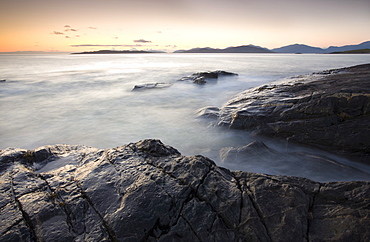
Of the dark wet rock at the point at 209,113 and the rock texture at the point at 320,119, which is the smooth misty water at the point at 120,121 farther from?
the rock texture at the point at 320,119

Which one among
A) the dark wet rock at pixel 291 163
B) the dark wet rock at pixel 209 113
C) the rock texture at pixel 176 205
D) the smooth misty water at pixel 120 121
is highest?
the rock texture at pixel 176 205

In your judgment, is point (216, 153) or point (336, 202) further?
point (216, 153)

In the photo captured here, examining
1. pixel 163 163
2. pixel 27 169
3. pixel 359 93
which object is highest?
pixel 359 93

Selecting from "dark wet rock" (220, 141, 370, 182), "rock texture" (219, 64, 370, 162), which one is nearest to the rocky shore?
"dark wet rock" (220, 141, 370, 182)

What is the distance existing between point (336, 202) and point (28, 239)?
4.03m

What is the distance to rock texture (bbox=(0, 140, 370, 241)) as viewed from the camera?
8.16ft

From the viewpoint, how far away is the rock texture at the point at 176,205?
249 cm

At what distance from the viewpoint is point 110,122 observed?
29.3ft

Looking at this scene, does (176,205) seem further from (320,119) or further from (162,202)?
(320,119)

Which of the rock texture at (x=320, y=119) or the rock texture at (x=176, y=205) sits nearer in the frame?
the rock texture at (x=176, y=205)

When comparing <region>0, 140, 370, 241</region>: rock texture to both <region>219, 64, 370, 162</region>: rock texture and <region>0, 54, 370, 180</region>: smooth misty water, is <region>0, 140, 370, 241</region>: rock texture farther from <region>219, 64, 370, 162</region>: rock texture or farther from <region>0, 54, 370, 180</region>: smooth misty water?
<region>219, 64, 370, 162</region>: rock texture

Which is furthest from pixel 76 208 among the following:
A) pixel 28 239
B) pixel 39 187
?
pixel 39 187

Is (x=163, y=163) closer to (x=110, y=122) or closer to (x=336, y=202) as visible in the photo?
(x=336, y=202)

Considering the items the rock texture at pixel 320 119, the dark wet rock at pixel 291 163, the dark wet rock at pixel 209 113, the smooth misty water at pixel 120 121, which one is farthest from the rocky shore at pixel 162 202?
the dark wet rock at pixel 209 113
